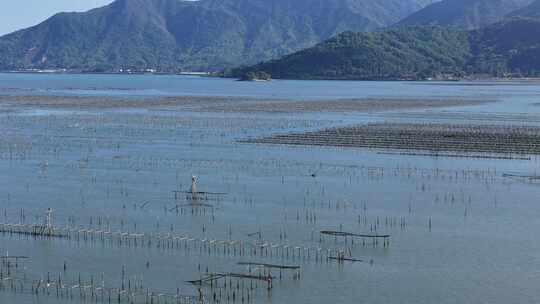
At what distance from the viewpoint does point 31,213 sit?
1369 inches

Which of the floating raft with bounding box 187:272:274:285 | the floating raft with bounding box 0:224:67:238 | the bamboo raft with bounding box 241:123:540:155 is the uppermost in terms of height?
the bamboo raft with bounding box 241:123:540:155

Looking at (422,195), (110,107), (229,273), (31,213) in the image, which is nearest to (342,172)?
(422,195)

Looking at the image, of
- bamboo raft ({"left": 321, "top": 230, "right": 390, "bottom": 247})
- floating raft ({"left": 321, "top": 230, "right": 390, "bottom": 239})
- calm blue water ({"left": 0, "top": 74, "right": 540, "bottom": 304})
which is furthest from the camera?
floating raft ({"left": 321, "top": 230, "right": 390, "bottom": 239})

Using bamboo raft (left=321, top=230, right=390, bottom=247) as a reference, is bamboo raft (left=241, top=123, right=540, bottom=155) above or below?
above

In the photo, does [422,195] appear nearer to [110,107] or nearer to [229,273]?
[229,273]

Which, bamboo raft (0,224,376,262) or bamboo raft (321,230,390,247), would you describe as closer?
bamboo raft (0,224,376,262)

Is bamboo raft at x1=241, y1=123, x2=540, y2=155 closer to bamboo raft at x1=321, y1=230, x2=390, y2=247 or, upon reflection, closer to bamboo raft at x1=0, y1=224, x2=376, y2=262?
bamboo raft at x1=321, y1=230, x2=390, y2=247

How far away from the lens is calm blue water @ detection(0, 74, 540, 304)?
1027 inches

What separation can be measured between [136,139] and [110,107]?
1299 inches

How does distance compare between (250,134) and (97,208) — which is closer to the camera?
(97,208)

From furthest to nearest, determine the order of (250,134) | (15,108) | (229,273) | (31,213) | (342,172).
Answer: (15,108), (250,134), (342,172), (31,213), (229,273)

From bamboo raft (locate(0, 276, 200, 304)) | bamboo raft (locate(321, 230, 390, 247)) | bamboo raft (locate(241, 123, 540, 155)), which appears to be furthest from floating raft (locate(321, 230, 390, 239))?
bamboo raft (locate(241, 123, 540, 155))

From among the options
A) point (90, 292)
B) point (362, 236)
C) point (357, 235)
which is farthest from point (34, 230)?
point (362, 236)

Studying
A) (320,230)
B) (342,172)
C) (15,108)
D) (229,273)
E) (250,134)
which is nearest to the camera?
(229,273)
